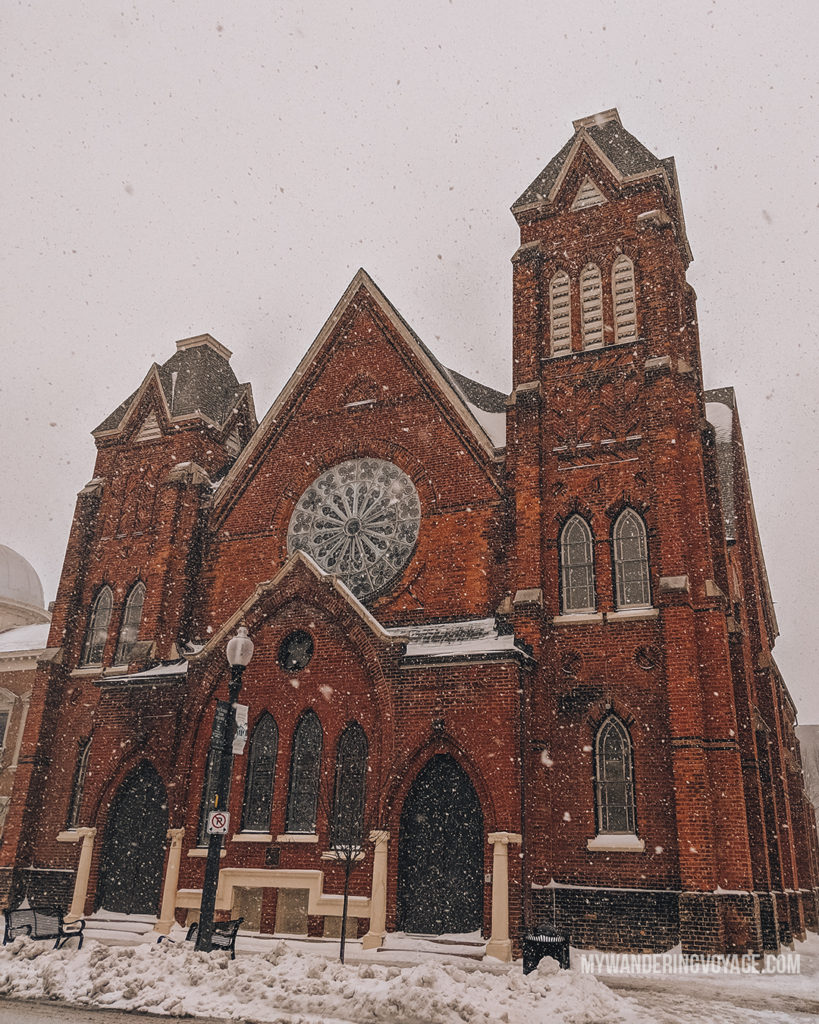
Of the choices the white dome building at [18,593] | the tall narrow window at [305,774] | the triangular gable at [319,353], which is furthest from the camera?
the white dome building at [18,593]

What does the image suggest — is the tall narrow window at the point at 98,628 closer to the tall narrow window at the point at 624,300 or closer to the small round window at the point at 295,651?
the small round window at the point at 295,651

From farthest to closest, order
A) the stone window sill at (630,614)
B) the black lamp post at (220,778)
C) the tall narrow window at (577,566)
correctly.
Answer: the tall narrow window at (577,566) → the stone window sill at (630,614) → the black lamp post at (220,778)

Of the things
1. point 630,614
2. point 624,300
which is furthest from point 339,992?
point 624,300

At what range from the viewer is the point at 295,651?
59.9 feet

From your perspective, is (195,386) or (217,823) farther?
(195,386)

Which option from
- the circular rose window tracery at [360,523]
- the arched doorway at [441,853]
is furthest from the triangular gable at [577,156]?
the arched doorway at [441,853]

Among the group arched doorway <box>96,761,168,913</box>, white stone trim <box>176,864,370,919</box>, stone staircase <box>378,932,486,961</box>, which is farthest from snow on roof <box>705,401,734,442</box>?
arched doorway <box>96,761,168,913</box>

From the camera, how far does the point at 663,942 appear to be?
1462 centimetres

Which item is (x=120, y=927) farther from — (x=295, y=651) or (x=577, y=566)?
(x=577, y=566)

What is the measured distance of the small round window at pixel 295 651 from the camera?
1809cm

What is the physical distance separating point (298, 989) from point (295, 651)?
9.20m

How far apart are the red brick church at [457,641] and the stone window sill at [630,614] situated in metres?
0.06

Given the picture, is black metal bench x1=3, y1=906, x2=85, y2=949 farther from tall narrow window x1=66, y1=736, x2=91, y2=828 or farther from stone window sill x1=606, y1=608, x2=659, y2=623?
stone window sill x1=606, y1=608, x2=659, y2=623

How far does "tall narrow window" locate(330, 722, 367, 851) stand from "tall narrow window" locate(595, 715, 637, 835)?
4387mm
